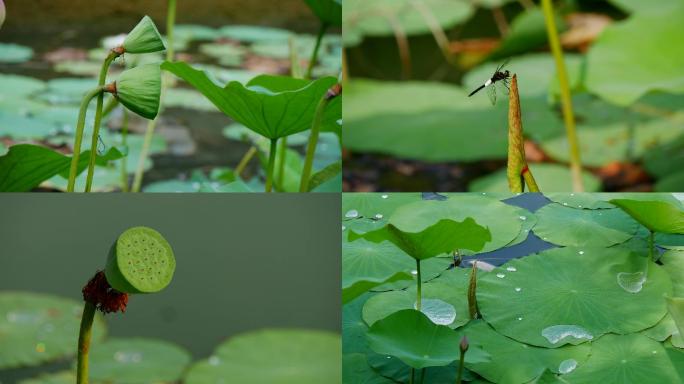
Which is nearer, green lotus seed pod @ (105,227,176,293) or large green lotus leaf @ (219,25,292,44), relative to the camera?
green lotus seed pod @ (105,227,176,293)

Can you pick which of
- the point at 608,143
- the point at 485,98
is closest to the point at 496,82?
the point at 485,98

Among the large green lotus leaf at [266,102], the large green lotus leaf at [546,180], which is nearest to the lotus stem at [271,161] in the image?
the large green lotus leaf at [266,102]

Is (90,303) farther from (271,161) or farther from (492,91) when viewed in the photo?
(492,91)

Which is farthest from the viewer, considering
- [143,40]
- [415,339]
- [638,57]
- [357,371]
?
[638,57]

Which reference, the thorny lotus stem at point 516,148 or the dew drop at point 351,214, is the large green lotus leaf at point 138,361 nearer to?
the dew drop at point 351,214

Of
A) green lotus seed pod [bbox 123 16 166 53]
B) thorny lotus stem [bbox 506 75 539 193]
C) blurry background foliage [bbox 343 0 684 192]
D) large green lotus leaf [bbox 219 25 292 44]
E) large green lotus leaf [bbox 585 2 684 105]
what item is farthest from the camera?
large green lotus leaf [bbox 219 25 292 44]

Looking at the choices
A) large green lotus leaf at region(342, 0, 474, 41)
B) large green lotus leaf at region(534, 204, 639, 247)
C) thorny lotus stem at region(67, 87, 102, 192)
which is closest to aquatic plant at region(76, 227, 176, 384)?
thorny lotus stem at region(67, 87, 102, 192)

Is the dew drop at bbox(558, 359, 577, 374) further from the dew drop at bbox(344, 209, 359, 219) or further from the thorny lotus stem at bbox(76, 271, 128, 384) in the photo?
the thorny lotus stem at bbox(76, 271, 128, 384)
